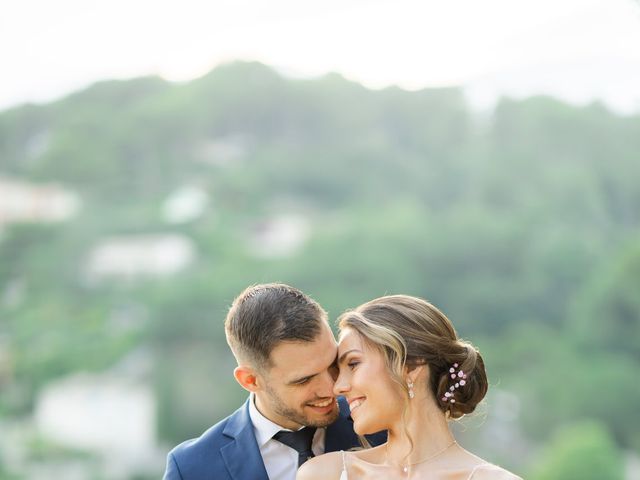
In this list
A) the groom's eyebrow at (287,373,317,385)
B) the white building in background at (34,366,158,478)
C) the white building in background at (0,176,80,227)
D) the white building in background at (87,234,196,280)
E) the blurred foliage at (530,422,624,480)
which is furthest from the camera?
the white building in background at (0,176,80,227)

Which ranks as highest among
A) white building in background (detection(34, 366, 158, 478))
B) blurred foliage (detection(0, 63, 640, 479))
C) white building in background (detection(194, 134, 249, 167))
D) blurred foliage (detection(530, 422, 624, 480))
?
white building in background (detection(194, 134, 249, 167))

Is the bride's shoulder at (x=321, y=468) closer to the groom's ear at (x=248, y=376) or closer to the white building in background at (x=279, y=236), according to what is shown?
the groom's ear at (x=248, y=376)

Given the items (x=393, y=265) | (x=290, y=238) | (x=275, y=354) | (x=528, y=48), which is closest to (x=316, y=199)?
(x=290, y=238)

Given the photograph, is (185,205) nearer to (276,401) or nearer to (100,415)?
(100,415)

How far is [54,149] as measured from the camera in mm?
41844

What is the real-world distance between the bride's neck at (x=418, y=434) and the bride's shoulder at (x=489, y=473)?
13 cm

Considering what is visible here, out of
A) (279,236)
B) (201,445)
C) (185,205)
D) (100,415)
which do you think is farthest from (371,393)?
(185,205)

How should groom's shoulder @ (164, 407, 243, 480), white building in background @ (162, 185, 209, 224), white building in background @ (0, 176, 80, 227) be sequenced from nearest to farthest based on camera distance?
1. groom's shoulder @ (164, 407, 243, 480)
2. white building in background @ (162, 185, 209, 224)
3. white building in background @ (0, 176, 80, 227)

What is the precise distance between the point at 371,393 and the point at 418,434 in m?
0.17

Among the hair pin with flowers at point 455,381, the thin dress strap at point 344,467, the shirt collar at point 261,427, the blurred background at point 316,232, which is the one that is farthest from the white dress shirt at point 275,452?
the blurred background at point 316,232

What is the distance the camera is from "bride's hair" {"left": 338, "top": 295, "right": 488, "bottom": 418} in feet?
8.60

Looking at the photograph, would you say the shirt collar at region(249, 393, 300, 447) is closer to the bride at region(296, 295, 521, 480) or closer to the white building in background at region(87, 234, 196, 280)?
the bride at region(296, 295, 521, 480)

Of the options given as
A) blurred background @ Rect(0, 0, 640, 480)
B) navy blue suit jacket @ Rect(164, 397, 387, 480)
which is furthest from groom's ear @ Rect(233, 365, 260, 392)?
blurred background @ Rect(0, 0, 640, 480)

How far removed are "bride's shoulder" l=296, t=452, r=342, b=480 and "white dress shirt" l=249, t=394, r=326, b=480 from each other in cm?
24
